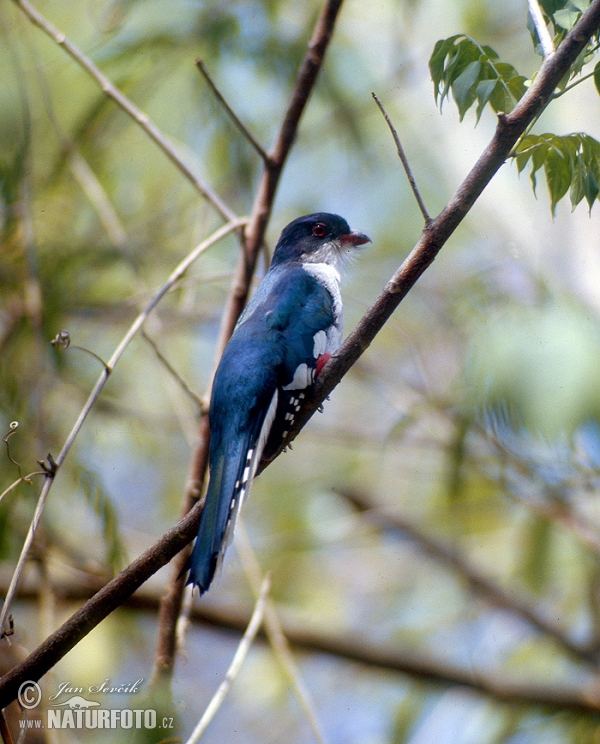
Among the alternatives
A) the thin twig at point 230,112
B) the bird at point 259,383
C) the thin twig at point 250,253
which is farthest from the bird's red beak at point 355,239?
the thin twig at point 230,112

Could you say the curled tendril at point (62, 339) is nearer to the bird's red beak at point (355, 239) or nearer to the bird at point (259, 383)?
the bird at point (259, 383)

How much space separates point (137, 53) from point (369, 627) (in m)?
4.46

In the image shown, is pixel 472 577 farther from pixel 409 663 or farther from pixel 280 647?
pixel 280 647

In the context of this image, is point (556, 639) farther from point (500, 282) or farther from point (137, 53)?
point (137, 53)

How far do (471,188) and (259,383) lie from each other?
1.06 meters

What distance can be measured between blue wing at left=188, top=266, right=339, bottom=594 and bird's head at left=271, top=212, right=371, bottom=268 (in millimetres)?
601

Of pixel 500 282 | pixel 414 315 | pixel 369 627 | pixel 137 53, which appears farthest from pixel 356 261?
pixel 369 627

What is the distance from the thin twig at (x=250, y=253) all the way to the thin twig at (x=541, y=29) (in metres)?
1.21

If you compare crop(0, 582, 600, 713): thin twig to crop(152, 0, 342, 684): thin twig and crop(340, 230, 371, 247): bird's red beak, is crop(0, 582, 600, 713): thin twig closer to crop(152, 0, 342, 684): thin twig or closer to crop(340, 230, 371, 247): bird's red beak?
crop(152, 0, 342, 684): thin twig

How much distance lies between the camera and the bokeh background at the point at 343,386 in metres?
3.81

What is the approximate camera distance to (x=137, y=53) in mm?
4309

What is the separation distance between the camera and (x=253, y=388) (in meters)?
2.65

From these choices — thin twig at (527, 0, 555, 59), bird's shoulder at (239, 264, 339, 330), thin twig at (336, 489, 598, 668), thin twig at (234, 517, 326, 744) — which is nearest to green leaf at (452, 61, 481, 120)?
thin twig at (527, 0, 555, 59)

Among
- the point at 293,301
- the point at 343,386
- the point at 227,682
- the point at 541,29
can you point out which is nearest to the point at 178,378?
the point at 293,301
